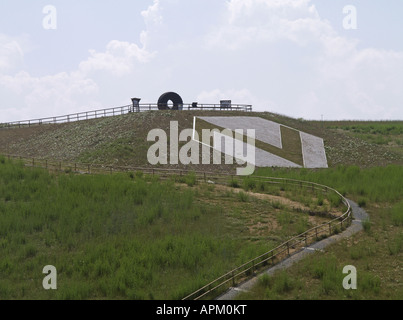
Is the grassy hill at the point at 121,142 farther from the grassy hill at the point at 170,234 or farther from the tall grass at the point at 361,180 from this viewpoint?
the grassy hill at the point at 170,234

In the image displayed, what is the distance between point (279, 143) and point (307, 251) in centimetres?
3012

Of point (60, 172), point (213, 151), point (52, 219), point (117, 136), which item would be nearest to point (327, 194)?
point (213, 151)

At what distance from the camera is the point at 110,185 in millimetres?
27750

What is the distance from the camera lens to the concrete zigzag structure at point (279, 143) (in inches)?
1706

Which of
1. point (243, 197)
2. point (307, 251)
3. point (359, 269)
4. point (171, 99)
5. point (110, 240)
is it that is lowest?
point (359, 269)

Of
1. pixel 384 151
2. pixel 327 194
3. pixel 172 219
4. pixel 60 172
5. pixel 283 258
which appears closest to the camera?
pixel 283 258

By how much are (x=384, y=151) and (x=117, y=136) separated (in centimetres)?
3385

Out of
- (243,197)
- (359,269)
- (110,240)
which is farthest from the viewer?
(243,197)

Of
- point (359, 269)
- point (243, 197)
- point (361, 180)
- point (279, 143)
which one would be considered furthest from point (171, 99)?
point (359, 269)

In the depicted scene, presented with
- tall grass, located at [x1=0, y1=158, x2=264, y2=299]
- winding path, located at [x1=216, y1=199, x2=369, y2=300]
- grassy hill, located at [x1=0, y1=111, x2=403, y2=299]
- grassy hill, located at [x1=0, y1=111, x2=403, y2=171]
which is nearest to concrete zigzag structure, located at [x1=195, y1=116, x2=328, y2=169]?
grassy hill, located at [x1=0, y1=111, x2=403, y2=171]

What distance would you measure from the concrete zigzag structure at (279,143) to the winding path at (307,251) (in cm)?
1642

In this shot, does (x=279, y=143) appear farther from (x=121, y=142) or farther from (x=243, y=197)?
(x=243, y=197)

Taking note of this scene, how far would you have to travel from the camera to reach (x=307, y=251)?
1900 centimetres
